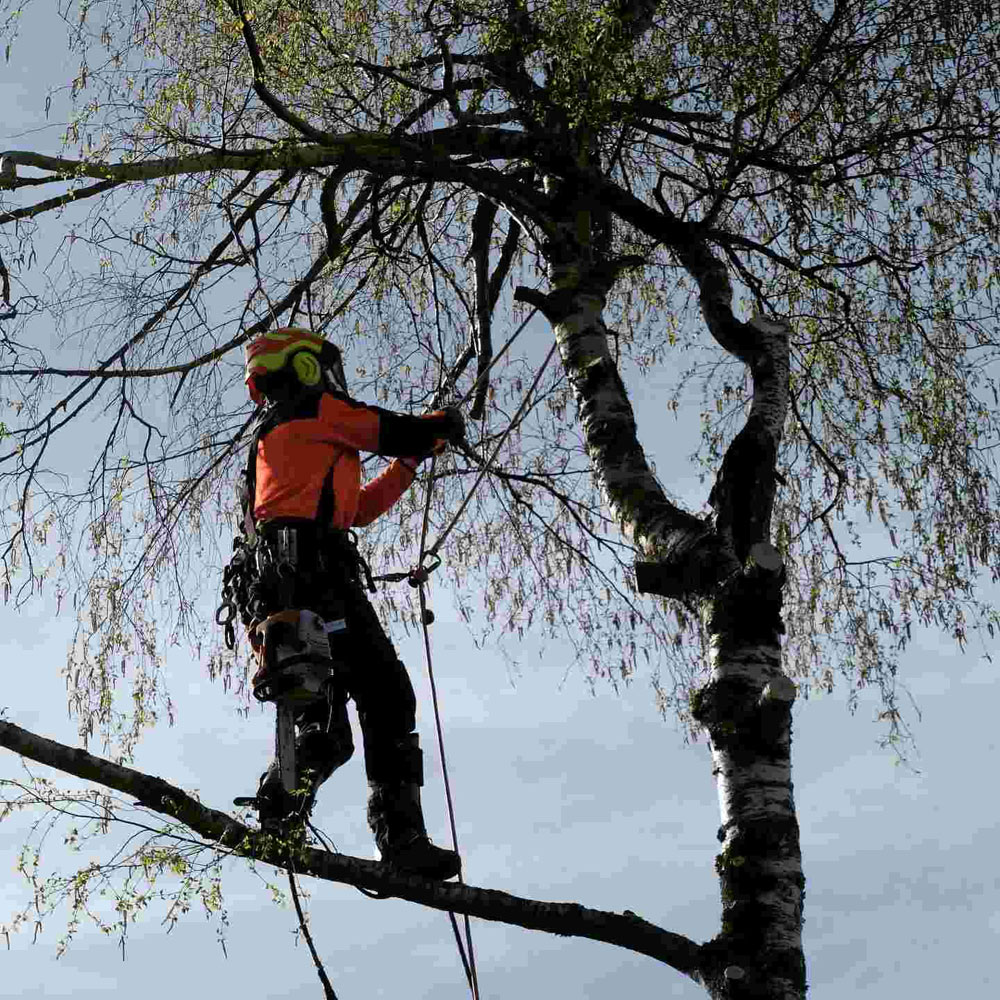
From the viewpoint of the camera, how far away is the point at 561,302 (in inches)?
236

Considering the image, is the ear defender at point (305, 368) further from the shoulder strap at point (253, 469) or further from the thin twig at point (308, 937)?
the thin twig at point (308, 937)

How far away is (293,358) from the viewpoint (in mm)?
5184

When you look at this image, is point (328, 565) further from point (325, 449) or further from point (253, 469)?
point (253, 469)

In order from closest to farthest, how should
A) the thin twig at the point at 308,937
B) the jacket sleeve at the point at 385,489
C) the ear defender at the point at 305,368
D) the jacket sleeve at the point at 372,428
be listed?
the thin twig at the point at 308,937 → the jacket sleeve at the point at 372,428 → the ear defender at the point at 305,368 → the jacket sleeve at the point at 385,489

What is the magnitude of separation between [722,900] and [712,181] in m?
3.31

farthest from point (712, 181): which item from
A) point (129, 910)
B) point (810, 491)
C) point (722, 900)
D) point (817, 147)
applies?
point (129, 910)

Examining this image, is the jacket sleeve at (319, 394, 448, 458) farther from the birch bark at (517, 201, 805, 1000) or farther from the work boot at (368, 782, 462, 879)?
the work boot at (368, 782, 462, 879)

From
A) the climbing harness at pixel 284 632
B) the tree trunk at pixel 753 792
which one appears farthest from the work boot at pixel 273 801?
the tree trunk at pixel 753 792

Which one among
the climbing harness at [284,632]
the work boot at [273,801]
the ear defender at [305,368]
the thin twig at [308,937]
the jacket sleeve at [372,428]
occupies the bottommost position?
the thin twig at [308,937]

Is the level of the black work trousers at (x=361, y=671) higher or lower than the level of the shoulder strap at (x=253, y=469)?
lower

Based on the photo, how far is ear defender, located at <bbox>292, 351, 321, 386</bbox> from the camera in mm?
5164

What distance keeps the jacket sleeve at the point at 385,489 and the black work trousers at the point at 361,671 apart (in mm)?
387

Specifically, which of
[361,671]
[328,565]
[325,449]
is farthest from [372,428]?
[361,671]

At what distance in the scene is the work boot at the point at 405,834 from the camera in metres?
4.70
